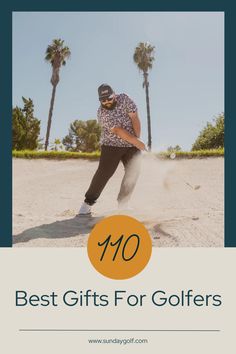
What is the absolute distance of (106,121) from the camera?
4855 mm

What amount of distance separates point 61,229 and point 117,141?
1.14 m

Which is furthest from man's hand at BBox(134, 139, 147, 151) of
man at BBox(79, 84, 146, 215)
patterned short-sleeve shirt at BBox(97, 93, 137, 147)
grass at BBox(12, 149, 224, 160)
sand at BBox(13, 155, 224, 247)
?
grass at BBox(12, 149, 224, 160)

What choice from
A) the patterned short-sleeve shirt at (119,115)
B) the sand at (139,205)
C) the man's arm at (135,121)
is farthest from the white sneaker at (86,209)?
the man's arm at (135,121)

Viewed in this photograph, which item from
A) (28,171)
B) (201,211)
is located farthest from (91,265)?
(28,171)

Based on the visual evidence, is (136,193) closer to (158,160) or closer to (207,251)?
(158,160)

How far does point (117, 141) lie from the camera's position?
495 cm

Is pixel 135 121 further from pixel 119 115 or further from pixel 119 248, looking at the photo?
pixel 119 248

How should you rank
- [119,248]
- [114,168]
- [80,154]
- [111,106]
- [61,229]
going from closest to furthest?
[119,248]
[61,229]
[111,106]
[114,168]
[80,154]

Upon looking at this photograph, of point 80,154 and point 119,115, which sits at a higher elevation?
point 119,115

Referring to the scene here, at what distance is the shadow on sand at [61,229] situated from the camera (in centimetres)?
423

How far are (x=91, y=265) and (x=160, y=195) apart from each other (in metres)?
3.01

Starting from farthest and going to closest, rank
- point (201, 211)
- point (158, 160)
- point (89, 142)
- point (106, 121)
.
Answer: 1. point (89, 142)
2. point (158, 160)
3. point (201, 211)
4. point (106, 121)

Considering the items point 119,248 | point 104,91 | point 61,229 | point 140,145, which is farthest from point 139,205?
point 119,248

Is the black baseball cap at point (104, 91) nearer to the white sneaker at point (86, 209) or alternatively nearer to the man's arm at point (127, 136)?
the man's arm at point (127, 136)
